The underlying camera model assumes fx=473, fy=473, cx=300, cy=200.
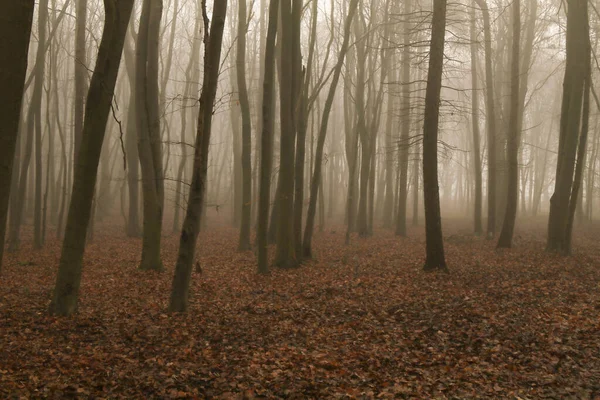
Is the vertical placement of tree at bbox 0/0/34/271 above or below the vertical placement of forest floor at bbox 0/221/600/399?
above

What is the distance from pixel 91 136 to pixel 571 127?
12504mm

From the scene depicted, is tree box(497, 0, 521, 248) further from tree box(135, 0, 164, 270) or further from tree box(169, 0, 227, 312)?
tree box(169, 0, 227, 312)

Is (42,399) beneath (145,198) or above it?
beneath

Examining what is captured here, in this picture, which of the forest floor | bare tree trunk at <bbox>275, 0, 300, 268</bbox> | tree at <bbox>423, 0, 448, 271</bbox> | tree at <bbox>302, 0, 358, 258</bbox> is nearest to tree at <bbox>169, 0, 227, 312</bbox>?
the forest floor

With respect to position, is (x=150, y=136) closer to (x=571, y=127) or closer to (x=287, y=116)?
(x=287, y=116)

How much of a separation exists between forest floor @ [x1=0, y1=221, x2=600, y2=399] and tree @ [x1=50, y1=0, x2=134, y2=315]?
0.74 metres

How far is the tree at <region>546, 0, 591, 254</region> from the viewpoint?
13.1 m

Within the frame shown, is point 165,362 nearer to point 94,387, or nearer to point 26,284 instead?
point 94,387

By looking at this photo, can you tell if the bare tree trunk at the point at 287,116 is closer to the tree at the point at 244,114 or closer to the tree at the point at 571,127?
the tree at the point at 244,114

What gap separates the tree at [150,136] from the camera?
10994 millimetres

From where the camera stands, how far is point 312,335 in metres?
6.88

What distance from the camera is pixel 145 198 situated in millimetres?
11414

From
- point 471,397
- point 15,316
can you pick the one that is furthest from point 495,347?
point 15,316

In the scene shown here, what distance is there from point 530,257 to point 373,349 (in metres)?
8.94
